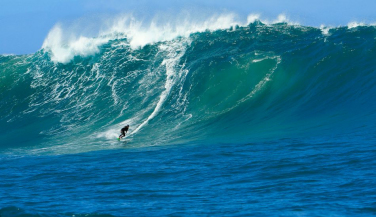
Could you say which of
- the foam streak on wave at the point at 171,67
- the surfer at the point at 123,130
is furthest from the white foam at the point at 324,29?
the surfer at the point at 123,130

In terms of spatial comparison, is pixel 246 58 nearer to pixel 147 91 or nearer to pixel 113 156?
pixel 147 91

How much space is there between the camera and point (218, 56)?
23.9 metres

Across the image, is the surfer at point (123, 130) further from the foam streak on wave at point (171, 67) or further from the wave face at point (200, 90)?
the foam streak on wave at point (171, 67)

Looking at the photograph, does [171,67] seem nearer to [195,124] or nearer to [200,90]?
[200,90]

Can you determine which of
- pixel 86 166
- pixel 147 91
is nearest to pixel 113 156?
pixel 86 166

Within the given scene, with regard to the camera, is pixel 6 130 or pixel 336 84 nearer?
pixel 336 84

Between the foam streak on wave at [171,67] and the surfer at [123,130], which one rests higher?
the foam streak on wave at [171,67]

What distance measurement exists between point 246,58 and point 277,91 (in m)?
3.19

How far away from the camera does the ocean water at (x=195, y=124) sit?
938 centimetres

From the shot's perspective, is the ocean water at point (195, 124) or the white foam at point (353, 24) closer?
the ocean water at point (195, 124)

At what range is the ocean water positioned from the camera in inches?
369

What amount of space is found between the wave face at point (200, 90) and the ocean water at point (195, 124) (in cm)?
7

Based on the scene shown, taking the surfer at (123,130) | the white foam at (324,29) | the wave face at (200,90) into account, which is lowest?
the surfer at (123,130)

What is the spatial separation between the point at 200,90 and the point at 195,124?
3067mm
